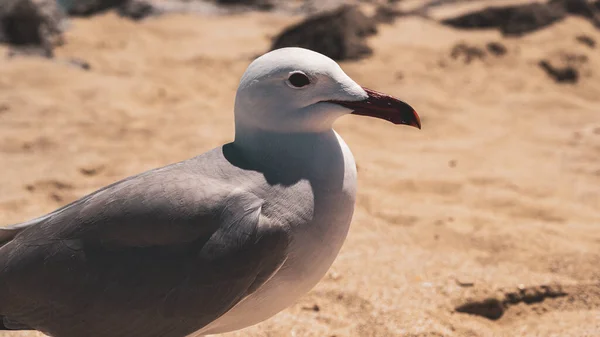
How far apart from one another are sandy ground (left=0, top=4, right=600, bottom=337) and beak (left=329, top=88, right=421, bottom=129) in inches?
37.3

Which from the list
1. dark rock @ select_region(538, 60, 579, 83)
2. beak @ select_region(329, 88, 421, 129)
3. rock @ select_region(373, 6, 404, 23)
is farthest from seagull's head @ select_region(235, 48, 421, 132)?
rock @ select_region(373, 6, 404, 23)

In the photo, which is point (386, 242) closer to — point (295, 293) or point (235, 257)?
point (295, 293)

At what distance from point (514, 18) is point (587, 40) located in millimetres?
819

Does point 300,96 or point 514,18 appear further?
point 514,18

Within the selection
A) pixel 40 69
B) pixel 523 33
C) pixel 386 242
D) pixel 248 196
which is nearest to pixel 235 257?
pixel 248 196

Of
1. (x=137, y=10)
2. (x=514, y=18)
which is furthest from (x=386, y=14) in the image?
(x=137, y=10)

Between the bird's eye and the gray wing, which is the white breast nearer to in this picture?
the gray wing

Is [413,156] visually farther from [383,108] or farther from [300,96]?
[300,96]

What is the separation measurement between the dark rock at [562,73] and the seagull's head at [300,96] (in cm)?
445

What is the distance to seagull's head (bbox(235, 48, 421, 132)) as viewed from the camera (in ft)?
6.77

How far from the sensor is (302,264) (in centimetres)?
202

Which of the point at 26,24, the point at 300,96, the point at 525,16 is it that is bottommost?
the point at 26,24

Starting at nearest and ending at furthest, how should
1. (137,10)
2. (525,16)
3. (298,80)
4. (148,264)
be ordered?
(148,264), (298,80), (525,16), (137,10)

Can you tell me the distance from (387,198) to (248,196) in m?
2.07
